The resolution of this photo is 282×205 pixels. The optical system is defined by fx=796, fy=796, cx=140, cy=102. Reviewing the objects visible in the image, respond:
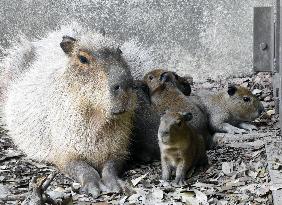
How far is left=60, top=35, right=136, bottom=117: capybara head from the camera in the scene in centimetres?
602

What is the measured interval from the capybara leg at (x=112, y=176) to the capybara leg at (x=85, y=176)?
57mm

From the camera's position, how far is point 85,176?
6191 millimetres

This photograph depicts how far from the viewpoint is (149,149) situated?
271 inches

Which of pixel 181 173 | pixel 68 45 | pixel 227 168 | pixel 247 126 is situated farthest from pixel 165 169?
pixel 247 126

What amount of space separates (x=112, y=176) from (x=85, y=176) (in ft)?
0.72

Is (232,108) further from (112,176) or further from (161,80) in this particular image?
(112,176)

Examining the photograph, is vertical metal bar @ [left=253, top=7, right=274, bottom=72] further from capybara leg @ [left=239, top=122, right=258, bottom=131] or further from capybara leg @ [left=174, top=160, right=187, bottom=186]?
capybara leg @ [left=174, top=160, right=187, bottom=186]

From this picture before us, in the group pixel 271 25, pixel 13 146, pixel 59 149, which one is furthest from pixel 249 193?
pixel 271 25

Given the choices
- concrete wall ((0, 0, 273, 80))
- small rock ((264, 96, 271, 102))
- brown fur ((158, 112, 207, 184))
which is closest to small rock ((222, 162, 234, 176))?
brown fur ((158, 112, 207, 184))

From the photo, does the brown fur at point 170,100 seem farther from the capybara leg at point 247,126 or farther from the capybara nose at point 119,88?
the capybara nose at point 119,88

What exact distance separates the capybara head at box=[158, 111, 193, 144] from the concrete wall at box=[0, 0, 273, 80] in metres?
2.98

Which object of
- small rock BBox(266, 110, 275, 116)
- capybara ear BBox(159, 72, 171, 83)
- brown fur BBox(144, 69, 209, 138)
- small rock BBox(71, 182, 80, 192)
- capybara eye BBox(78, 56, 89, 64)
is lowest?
small rock BBox(71, 182, 80, 192)

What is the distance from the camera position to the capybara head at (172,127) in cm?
603

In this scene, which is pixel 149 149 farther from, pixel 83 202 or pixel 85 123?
pixel 83 202
